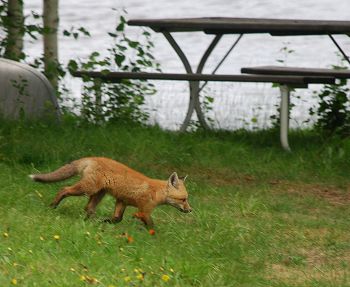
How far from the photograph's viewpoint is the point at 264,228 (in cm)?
814

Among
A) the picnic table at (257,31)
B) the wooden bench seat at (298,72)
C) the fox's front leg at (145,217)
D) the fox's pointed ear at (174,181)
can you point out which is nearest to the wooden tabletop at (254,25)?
the picnic table at (257,31)

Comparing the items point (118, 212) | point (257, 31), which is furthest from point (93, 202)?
point (257, 31)

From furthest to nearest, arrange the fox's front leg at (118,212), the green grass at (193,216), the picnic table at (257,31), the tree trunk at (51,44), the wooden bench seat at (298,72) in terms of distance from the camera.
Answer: the tree trunk at (51,44)
the wooden bench seat at (298,72)
the picnic table at (257,31)
the fox's front leg at (118,212)
the green grass at (193,216)

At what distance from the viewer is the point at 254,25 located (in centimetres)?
1084

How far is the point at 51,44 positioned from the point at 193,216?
5047 mm

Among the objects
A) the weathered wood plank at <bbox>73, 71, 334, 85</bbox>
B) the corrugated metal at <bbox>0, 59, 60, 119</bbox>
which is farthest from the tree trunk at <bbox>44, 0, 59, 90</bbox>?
the weathered wood plank at <bbox>73, 71, 334, 85</bbox>

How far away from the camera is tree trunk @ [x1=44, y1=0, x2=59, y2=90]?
38.0 ft

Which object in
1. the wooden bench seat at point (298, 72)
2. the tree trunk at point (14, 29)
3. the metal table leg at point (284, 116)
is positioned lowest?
the metal table leg at point (284, 116)

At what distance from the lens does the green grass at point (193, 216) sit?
20.6 ft

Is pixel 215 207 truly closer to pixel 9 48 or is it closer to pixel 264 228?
pixel 264 228

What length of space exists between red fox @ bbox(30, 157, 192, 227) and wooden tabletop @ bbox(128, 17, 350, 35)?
11.7 ft

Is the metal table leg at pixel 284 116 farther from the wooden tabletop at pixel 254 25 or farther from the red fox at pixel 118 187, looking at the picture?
the red fox at pixel 118 187

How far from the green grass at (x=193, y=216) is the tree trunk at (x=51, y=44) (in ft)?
2.85

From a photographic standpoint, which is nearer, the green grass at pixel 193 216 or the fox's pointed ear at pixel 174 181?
the green grass at pixel 193 216
